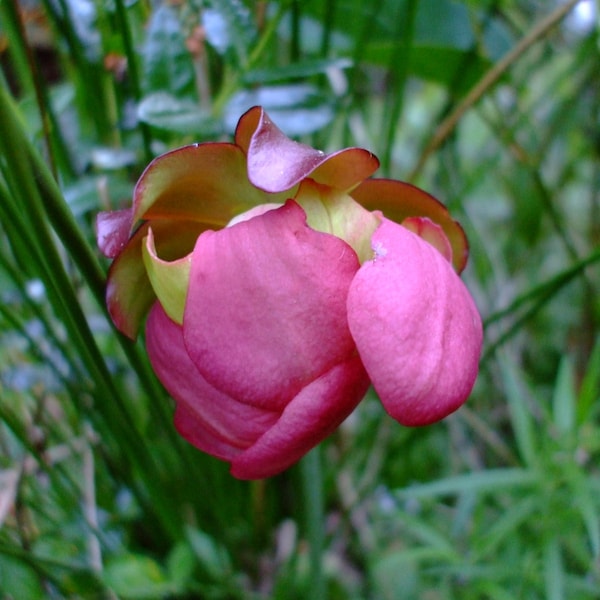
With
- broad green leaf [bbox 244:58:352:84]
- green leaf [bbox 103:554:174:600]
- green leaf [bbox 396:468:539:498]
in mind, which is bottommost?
green leaf [bbox 396:468:539:498]

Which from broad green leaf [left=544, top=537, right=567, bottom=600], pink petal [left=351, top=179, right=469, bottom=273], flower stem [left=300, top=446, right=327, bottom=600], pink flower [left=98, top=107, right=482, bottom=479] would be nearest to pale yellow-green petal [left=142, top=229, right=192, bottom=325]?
pink flower [left=98, top=107, right=482, bottom=479]

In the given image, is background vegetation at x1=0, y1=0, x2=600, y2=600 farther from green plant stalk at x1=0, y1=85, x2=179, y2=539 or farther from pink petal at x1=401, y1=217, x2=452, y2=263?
pink petal at x1=401, y1=217, x2=452, y2=263

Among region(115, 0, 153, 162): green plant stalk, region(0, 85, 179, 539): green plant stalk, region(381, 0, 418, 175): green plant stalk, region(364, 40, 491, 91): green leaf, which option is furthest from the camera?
region(364, 40, 491, 91): green leaf

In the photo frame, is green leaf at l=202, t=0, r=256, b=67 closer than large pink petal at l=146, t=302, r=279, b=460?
No

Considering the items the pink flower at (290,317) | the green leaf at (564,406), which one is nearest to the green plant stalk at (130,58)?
the pink flower at (290,317)

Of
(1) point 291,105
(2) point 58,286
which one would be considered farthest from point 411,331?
(1) point 291,105

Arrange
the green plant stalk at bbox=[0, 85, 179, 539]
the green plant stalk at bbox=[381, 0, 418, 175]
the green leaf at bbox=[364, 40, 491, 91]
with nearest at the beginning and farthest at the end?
the green plant stalk at bbox=[0, 85, 179, 539], the green plant stalk at bbox=[381, 0, 418, 175], the green leaf at bbox=[364, 40, 491, 91]

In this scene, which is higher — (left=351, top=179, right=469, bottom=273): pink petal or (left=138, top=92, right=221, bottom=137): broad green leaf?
(left=138, top=92, right=221, bottom=137): broad green leaf

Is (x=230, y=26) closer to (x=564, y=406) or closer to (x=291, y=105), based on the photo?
(x=291, y=105)
